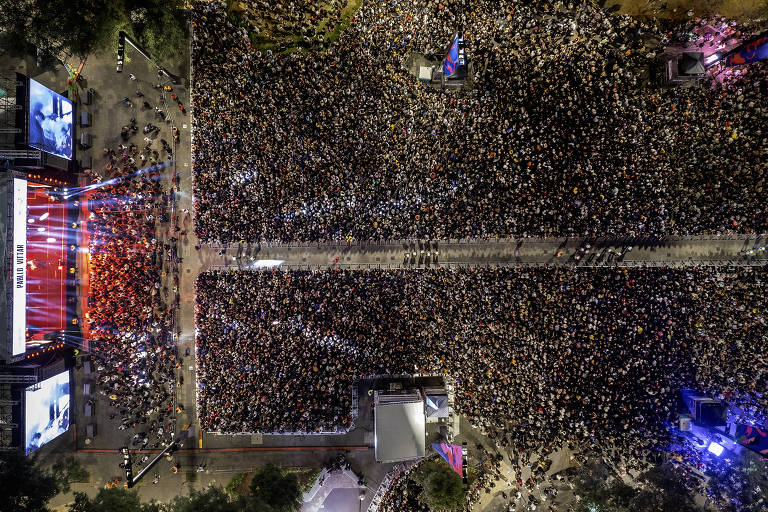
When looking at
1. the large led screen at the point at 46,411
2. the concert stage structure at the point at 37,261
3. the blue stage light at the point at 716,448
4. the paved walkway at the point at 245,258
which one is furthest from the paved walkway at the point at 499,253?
the large led screen at the point at 46,411

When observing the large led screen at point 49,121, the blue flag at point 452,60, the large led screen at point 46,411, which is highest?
the blue flag at point 452,60

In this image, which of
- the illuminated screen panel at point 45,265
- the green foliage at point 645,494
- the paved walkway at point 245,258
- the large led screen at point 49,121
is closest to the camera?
the large led screen at point 49,121

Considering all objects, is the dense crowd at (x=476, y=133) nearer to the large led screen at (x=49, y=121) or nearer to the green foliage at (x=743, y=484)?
the large led screen at (x=49, y=121)

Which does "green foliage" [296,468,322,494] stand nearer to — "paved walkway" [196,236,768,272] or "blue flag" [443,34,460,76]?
"paved walkway" [196,236,768,272]

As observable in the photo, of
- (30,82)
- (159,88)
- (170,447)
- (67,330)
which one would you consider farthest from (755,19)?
(67,330)

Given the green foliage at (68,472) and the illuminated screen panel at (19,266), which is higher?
the illuminated screen panel at (19,266)

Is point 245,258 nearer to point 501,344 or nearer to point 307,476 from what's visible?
point 307,476

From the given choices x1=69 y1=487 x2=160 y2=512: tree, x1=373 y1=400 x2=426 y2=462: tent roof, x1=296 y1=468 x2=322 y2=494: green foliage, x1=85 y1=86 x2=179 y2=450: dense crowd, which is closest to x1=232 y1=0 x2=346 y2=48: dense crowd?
x1=85 y1=86 x2=179 y2=450: dense crowd
